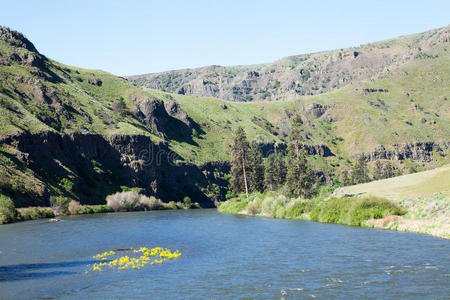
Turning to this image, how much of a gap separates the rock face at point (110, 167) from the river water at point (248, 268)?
2024 inches

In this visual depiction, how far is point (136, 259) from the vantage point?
36250mm

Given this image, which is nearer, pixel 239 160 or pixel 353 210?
pixel 353 210

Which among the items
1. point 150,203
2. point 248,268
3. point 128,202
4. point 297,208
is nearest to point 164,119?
point 150,203

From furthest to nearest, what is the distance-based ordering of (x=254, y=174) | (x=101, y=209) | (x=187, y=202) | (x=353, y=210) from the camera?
(x=187, y=202)
(x=254, y=174)
(x=101, y=209)
(x=353, y=210)

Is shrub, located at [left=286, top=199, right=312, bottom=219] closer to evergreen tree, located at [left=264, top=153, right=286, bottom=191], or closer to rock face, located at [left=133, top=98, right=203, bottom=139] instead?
evergreen tree, located at [left=264, top=153, right=286, bottom=191]

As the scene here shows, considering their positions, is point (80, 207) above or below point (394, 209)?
below

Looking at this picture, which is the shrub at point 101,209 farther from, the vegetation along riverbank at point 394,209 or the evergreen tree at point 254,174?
the vegetation along riverbank at point 394,209

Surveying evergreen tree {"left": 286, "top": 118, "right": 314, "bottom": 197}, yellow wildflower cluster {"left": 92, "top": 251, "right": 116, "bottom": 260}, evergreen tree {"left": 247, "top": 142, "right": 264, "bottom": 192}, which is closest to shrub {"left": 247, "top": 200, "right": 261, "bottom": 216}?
evergreen tree {"left": 286, "top": 118, "right": 314, "bottom": 197}

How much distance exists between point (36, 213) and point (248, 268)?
2428 inches

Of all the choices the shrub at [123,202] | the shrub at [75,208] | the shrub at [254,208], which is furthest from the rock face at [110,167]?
the shrub at [254,208]

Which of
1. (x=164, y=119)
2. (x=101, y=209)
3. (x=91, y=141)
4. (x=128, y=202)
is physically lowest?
(x=101, y=209)

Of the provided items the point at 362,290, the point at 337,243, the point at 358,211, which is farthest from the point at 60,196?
the point at 362,290

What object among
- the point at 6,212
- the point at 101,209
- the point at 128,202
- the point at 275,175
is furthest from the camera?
the point at 275,175

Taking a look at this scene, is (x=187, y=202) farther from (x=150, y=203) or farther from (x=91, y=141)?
(x=91, y=141)
